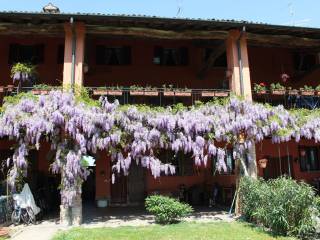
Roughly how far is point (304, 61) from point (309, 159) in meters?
4.71

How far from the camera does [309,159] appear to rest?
18094mm

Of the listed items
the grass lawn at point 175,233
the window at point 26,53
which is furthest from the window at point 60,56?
the grass lawn at point 175,233

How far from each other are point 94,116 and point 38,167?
620cm

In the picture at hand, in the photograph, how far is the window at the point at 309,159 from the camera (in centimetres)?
1783

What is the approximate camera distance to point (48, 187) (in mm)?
14484

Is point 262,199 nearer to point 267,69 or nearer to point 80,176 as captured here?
point 80,176

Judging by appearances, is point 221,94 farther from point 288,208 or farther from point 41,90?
point 41,90

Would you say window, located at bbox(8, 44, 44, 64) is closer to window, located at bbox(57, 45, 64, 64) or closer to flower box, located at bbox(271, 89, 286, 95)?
window, located at bbox(57, 45, 64, 64)

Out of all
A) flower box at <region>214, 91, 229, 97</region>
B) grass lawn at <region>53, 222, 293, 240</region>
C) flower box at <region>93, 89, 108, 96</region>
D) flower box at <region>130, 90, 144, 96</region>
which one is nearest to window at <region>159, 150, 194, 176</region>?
flower box at <region>214, 91, 229, 97</region>

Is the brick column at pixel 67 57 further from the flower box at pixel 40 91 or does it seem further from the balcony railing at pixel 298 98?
the balcony railing at pixel 298 98

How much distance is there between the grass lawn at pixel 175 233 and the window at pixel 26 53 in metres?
9.04

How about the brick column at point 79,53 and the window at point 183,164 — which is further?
the window at point 183,164

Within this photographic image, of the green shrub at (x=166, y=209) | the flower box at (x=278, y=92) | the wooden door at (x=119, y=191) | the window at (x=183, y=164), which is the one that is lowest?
the green shrub at (x=166, y=209)

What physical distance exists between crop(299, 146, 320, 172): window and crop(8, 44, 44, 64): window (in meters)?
12.5
